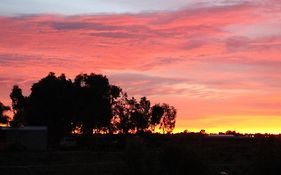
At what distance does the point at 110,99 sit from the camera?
114312mm

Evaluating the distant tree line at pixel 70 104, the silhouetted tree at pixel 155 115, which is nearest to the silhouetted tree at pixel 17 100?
the distant tree line at pixel 70 104

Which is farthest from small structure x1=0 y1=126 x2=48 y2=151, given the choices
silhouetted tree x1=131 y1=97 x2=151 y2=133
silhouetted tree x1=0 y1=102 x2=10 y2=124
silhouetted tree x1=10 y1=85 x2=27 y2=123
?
silhouetted tree x1=131 y1=97 x2=151 y2=133

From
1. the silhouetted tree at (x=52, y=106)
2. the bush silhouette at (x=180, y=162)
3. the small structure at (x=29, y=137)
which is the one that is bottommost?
the bush silhouette at (x=180, y=162)

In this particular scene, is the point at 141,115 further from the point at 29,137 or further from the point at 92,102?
the point at 29,137

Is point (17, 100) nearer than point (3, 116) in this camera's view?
No

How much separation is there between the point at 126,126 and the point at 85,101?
2166cm

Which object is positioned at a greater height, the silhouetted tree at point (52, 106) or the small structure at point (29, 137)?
the silhouetted tree at point (52, 106)

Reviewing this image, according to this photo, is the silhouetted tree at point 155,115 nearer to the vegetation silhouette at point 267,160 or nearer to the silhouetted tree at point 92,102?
the silhouetted tree at point 92,102

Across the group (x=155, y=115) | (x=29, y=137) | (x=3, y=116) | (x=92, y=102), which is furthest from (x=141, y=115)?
(x=29, y=137)

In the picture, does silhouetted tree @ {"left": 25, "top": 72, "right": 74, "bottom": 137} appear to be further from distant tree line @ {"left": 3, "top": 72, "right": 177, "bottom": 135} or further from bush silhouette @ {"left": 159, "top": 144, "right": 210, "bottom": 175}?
bush silhouette @ {"left": 159, "top": 144, "right": 210, "bottom": 175}

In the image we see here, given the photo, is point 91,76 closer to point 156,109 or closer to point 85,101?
point 85,101

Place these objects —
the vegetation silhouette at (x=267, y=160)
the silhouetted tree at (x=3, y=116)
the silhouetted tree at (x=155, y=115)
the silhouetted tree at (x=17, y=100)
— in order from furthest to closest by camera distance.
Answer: the silhouetted tree at (x=155, y=115) < the silhouetted tree at (x=17, y=100) < the silhouetted tree at (x=3, y=116) < the vegetation silhouette at (x=267, y=160)

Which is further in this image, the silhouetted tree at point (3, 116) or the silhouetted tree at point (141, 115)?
the silhouetted tree at point (141, 115)

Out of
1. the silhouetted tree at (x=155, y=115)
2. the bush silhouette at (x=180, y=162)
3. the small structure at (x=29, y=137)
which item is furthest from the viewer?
the silhouetted tree at (x=155, y=115)
